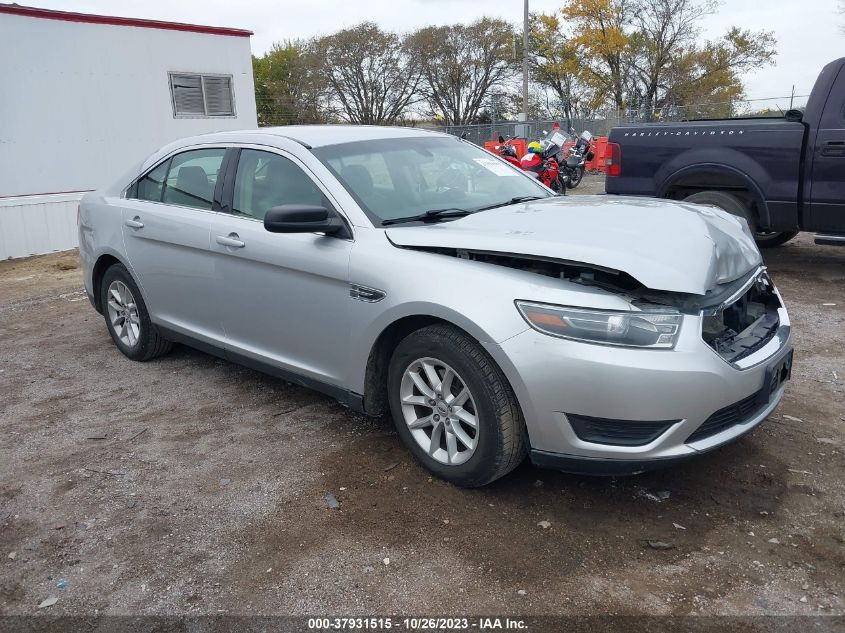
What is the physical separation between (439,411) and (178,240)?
225 centimetres

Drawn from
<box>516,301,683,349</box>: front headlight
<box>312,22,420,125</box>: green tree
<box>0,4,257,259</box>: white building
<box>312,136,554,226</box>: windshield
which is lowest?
<box>516,301,683,349</box>: front headlight

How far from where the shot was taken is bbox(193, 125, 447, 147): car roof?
413 centimetres

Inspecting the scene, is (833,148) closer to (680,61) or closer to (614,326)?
(614,326)

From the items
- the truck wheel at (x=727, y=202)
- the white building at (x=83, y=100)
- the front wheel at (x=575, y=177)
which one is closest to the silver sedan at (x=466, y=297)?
the truck wheel at (x=727, y=202)

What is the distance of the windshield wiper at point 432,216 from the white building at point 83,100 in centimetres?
909

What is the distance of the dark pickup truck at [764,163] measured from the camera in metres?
6.51

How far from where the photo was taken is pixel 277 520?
10.5 ft

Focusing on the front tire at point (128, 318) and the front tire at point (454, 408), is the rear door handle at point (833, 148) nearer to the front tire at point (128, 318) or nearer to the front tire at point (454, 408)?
the front tire at point (454, 408)

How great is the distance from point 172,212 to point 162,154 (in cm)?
63

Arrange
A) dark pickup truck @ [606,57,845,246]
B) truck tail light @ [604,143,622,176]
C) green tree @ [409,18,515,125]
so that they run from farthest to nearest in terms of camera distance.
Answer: green tree @ [409,18,515,125] → truck tail light @ [604,143,622,176] → dark pickup truck @ [606,57,845,246]

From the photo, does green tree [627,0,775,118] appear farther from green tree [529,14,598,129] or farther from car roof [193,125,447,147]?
car roof [193,125,447,147]

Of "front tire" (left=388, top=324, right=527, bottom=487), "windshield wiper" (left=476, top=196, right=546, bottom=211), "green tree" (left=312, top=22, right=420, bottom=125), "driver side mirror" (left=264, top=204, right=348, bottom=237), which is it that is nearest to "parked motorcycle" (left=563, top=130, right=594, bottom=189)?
"windshield wiper" (left=476, top=196, right=546, bottom=211)

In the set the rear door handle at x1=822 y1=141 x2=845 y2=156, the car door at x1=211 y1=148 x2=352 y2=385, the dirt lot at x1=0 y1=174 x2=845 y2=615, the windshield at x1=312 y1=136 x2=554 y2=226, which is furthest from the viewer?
the rear door handle at x1=822 y1=141 x2=845 y2=156

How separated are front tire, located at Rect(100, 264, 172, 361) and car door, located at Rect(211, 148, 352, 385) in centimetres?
115
